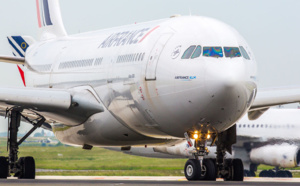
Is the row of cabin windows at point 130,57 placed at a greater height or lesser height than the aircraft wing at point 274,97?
greater

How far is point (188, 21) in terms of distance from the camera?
2406cm

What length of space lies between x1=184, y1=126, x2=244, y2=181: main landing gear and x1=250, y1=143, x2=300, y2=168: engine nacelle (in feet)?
52.1

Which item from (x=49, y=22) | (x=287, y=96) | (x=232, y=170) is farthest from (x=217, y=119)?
(x=49, y=22)

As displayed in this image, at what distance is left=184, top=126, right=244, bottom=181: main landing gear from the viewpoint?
76.4ft

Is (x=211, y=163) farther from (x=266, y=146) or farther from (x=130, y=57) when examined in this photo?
(x=266, y=146)

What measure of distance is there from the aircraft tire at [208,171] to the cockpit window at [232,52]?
3.67 meters

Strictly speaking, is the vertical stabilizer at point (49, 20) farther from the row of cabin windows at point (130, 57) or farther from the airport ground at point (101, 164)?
the row of cabin windows at point (130, 57)

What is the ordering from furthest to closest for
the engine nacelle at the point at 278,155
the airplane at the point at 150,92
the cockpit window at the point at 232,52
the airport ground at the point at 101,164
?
the airport ground at the point at 101,164 → the engine nacelle at the point at 278,155 → the cockpit window at the point at 232,52 → the airplane at the point at 150,92

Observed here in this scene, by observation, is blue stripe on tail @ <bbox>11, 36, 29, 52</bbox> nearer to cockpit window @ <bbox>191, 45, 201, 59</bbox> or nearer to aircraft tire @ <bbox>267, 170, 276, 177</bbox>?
cockpit window @ <bbox>191, 45, 201, 59</bbox>

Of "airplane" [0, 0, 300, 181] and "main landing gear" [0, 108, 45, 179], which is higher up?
"airplane" [0, 0, 300, 181]

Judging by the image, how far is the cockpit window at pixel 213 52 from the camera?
22.1 m

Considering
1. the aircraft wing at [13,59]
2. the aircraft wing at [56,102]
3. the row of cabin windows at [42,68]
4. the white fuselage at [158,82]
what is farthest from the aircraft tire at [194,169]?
the aircraft wing at [13,59]

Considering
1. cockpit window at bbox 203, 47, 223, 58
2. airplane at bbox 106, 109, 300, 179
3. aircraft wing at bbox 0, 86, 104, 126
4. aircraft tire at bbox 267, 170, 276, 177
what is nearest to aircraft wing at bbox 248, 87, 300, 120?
cockpit window at bbox 203, 47, 223, 58

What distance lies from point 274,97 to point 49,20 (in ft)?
45.1
